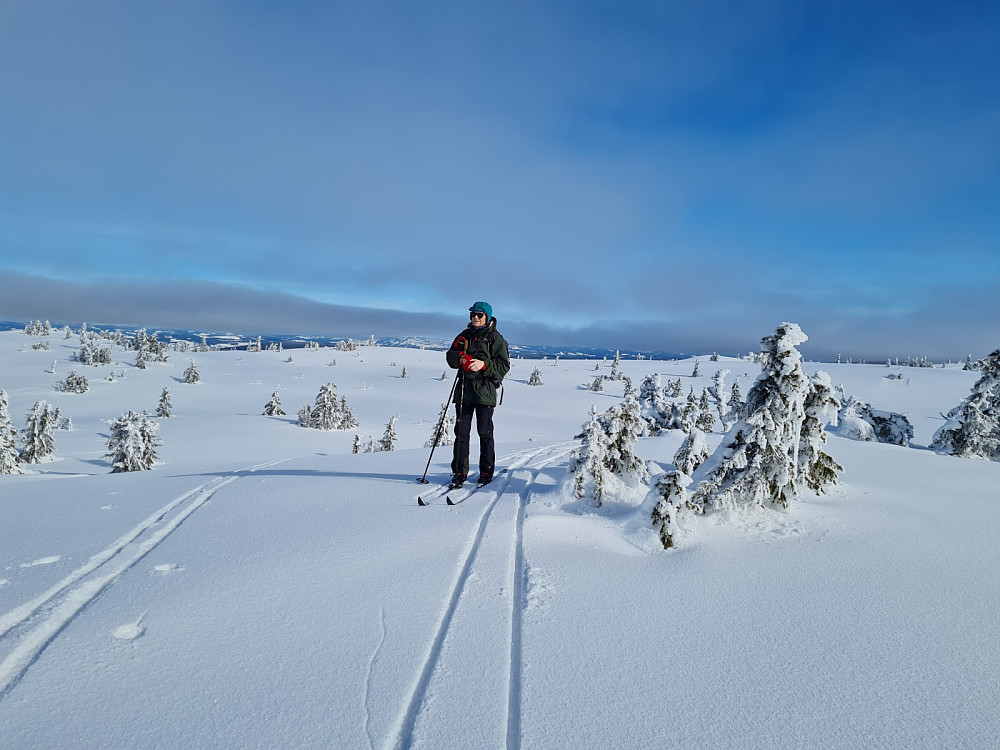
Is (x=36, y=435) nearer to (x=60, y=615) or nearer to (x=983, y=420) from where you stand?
(x=60, y=615)

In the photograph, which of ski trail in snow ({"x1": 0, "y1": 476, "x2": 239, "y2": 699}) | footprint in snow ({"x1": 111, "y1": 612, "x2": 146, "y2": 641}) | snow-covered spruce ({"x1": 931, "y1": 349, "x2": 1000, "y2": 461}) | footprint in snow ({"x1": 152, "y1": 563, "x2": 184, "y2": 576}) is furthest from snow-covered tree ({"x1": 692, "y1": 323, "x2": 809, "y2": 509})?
snow-covered spruce ({"x1": 931, "y1": 349, "x2": 1000, "y2": 461})

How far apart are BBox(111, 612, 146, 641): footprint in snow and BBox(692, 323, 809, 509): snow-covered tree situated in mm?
5373

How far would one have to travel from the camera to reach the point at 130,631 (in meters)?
3.08

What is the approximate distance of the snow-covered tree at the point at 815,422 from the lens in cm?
583

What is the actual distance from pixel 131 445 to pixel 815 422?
31324 mm

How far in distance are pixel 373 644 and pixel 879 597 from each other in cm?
400

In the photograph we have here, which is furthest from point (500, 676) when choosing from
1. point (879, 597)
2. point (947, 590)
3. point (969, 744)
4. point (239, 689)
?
point (947, 590)

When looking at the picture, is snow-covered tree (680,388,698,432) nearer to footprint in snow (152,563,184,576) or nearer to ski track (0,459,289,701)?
footprint in snow (152,563,184,576)

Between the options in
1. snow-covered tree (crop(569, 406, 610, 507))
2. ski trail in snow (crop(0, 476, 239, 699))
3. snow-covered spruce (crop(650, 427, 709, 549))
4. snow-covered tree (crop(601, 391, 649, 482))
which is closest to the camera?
ski trail in snow (crop(0, 476, 239, 699))

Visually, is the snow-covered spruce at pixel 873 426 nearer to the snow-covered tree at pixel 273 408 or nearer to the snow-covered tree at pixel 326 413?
the snow-covered tree at pixel 326 413

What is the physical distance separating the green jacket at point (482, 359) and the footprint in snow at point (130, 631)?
15.3ft

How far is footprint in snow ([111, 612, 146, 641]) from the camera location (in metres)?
3.01

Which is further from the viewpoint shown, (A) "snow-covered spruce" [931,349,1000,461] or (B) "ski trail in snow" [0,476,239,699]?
(A) "snow-covered spruce" [931,349,1000,461]

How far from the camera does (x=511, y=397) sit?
70.6 meters
